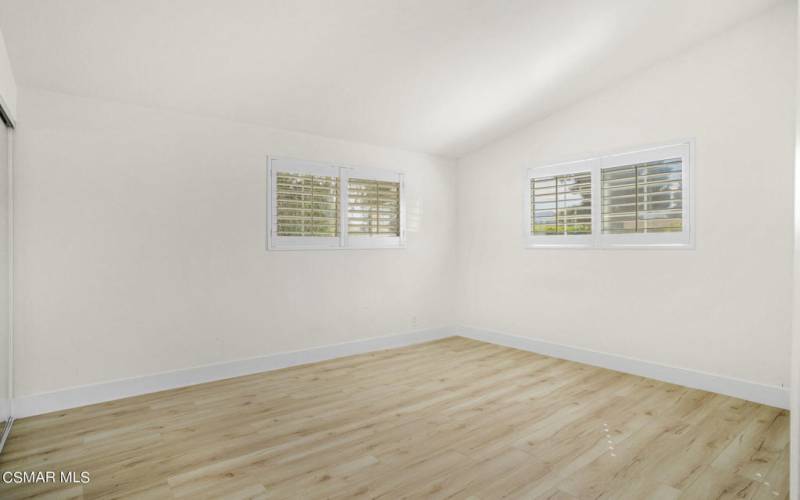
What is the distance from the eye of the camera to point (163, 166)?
3.67 m

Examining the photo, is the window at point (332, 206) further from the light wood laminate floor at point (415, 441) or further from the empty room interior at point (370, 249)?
the light wood laminate floor at point (415, 441)

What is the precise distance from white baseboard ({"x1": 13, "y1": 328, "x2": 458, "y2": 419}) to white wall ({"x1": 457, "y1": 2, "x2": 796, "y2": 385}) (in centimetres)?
192

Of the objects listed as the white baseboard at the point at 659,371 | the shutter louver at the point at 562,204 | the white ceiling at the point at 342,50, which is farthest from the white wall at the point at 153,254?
the shutter louver at the point at 562,204

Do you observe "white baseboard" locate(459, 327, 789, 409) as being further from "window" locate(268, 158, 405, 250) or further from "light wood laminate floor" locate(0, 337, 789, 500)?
"window" locate(268, 158, 405, 250)

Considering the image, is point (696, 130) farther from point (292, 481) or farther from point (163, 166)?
point (163, 166)

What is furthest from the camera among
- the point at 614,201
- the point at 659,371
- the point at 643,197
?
the point at 614,201

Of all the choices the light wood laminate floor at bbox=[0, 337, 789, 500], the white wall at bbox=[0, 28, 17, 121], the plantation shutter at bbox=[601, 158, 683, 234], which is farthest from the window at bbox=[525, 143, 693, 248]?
the white wall at bbox=[0, 28, 17, 121]

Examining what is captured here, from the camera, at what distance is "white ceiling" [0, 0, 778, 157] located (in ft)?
8.86

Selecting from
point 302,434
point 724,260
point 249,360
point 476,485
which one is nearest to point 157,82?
point 249,360

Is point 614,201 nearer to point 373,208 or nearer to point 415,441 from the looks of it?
point 373,208

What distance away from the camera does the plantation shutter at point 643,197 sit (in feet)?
12.8

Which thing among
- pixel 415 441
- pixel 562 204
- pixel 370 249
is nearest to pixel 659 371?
pixel 562 204

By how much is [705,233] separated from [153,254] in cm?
447

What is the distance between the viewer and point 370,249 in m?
5.02
